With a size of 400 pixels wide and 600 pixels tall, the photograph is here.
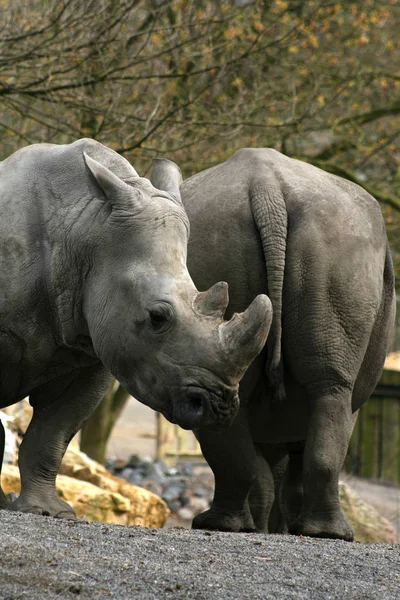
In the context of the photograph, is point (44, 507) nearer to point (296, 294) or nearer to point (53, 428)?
point (53, 428)

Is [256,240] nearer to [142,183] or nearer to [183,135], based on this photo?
[142,183]

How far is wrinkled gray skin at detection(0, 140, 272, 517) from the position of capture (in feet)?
18.2

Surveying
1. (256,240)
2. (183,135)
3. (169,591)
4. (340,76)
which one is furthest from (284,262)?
(340,76)

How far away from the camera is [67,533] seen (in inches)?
211

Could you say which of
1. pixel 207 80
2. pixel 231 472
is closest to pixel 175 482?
pixel 207 80

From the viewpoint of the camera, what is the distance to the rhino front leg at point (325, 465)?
6598mm

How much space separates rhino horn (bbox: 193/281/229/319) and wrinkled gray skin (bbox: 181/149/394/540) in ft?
3.25

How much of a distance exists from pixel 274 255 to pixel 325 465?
114 cm

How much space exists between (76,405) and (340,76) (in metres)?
8.71

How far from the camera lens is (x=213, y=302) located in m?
5.62

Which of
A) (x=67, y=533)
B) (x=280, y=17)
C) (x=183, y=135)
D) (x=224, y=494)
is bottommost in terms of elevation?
(x=224, y=494)

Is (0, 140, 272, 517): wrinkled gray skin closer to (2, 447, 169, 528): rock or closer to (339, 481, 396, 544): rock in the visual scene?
(2, 447, 169, 528): rock

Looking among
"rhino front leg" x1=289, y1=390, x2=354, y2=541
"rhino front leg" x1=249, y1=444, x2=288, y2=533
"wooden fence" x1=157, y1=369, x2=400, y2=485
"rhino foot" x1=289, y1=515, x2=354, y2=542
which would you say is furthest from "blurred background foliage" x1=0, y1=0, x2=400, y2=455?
"rhino foot" x1=289, y1=515, x2=354, y2=542

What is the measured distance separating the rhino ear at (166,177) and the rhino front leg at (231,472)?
4.29 ft
